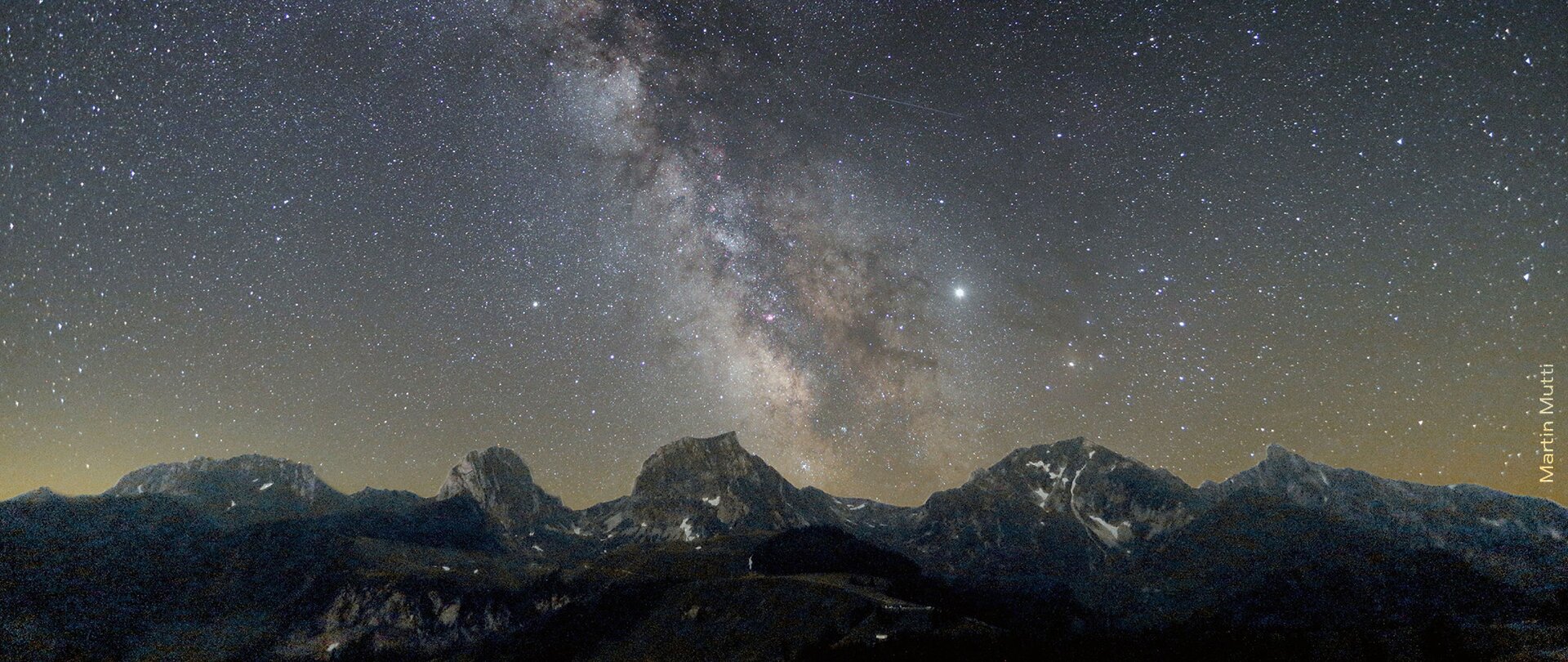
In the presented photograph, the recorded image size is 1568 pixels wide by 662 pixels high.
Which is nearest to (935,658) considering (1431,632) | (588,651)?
(588,651)

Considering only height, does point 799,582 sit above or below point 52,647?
above

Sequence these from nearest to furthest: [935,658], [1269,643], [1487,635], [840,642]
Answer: [935,658] < [840,642] < [1487,635] < [1269,643]

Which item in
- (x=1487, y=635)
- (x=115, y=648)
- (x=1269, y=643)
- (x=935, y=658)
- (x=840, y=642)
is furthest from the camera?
(x=115, y=648)

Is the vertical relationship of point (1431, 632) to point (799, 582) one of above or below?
below

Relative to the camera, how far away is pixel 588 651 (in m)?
190

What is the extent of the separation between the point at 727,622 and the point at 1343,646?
518ft

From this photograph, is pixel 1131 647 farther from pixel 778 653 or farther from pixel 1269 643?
pixel 778 653

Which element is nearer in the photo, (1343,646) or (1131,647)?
(1343,646)

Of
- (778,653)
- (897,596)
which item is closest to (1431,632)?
(897,596)

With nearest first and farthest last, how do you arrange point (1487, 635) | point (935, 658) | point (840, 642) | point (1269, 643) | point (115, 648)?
point (935, 658)
point (840, 642)
point (1487, 635)
point (1269, 643)
point (115, 648)

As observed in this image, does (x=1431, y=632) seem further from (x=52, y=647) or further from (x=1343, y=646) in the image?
(x=52, y=647)

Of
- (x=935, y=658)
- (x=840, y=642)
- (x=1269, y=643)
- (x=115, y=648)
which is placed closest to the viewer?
(x=935, y=658)

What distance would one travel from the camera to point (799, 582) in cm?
19012

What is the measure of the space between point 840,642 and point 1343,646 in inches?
5191
